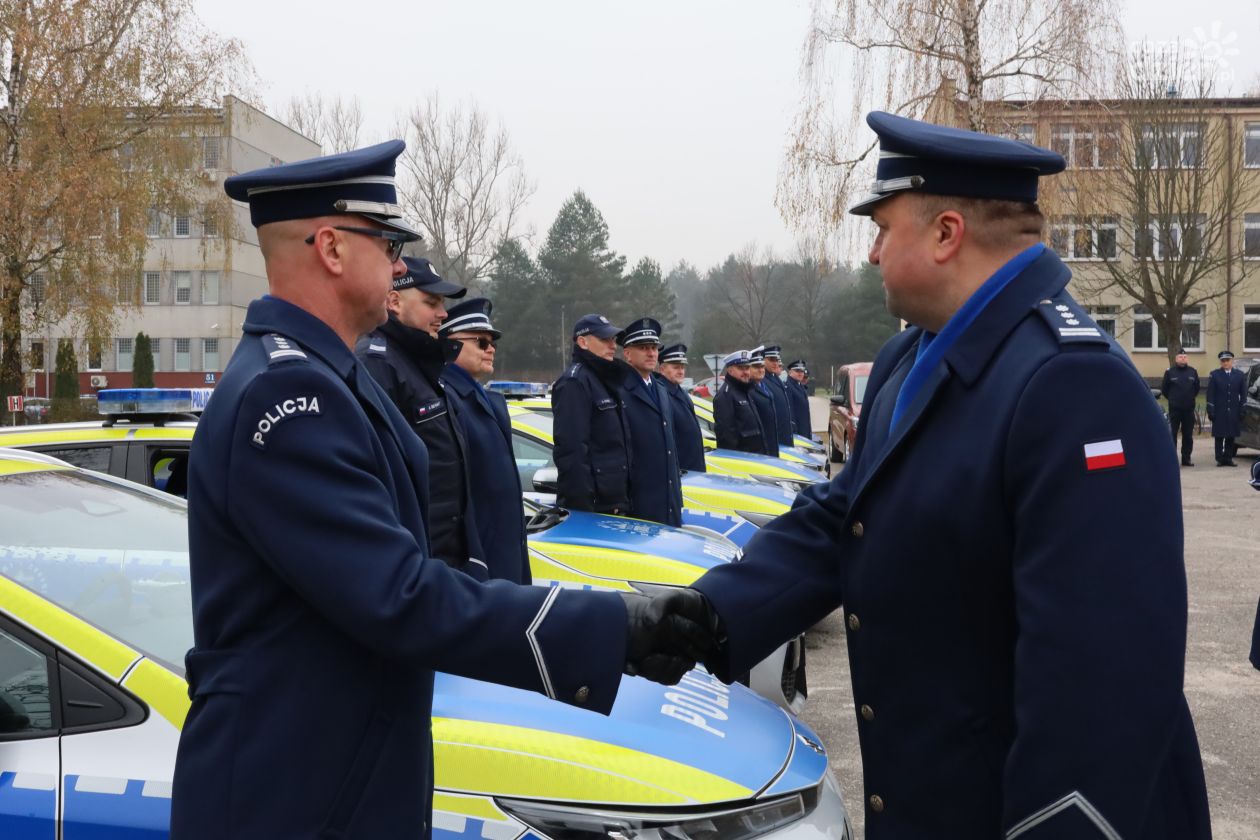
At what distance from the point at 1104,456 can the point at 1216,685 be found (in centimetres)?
582

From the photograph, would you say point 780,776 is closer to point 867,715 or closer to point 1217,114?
point 867,715

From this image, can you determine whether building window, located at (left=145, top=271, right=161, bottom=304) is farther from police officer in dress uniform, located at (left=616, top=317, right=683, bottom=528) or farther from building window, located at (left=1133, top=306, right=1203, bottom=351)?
police officer in dress uniform, located at (left=616, top=317, right=683, bottom=528)

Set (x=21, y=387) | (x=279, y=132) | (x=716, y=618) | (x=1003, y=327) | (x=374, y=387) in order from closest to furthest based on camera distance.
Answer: (x=1003, y=327)
(x=374, y=387)
(x=716, y=618)
(x=21, y=387)
(x=279, y=132)

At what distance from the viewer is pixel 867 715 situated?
6.43ft

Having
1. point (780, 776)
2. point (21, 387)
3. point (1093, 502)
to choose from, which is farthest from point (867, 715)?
point (21, 387)

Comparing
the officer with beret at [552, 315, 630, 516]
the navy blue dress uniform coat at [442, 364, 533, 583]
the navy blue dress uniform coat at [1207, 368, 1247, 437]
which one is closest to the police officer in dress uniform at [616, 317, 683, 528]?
the officer with beret at [552, 315, 630, 516]

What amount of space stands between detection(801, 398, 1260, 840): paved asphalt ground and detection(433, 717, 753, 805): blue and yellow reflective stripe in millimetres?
2105

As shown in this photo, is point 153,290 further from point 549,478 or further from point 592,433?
point 549,478

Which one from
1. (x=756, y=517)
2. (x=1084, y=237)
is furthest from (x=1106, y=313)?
(x=756, y=517)

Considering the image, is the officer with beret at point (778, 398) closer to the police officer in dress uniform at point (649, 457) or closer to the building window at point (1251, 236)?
the police officer in dress uniform at point (649, 457)

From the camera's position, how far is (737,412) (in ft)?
40.7

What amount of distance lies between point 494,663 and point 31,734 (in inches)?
46.6

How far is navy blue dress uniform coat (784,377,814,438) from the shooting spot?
19.9m

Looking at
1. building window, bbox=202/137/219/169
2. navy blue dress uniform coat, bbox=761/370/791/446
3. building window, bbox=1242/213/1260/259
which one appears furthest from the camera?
building window, bbox=1242/213/1260/259
